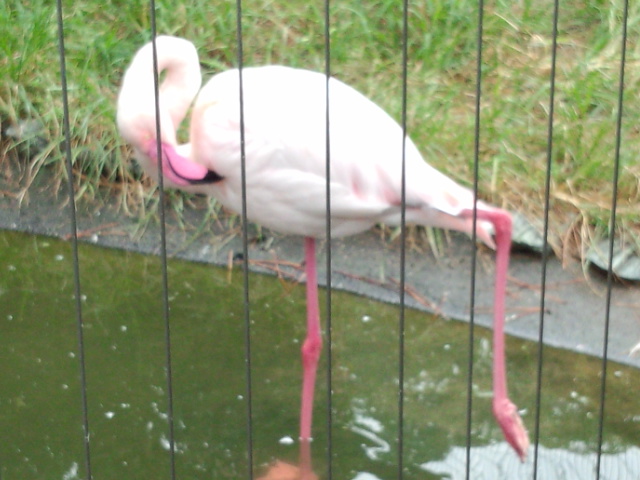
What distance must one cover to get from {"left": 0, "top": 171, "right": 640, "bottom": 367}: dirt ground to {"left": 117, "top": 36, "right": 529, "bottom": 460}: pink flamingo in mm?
794

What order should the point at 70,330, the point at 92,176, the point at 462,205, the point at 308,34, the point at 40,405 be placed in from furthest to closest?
the point at 308,34 < the point at 92,176 < the point at 70,330 < the point at 40,405 < the point at 462,205

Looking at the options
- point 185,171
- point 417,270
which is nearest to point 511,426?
point 185,171

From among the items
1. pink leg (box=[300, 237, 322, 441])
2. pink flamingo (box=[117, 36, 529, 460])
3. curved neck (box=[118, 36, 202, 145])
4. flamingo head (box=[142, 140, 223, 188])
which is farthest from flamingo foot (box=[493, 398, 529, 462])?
curved neck (box=[118, 36, 202, 145])

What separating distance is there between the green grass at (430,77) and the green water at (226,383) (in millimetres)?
644

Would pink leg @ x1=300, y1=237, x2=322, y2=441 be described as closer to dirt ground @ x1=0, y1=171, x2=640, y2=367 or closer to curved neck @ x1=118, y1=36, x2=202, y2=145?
curved neck @ x1=118, y1=36, x2=202, y2=145

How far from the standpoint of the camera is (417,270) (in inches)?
151

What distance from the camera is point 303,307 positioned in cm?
365

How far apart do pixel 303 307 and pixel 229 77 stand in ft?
3.25

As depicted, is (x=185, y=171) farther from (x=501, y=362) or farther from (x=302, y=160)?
(x=501, y=362)

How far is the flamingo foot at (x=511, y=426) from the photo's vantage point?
2.37m

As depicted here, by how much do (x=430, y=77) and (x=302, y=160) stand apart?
1865mm

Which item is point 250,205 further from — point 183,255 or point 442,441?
point 183,255

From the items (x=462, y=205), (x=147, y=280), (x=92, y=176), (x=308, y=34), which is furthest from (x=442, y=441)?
(x=308, y=34)

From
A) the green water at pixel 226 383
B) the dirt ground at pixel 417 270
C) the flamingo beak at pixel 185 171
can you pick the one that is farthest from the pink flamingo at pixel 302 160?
the dirt ground at pixel 417 270
